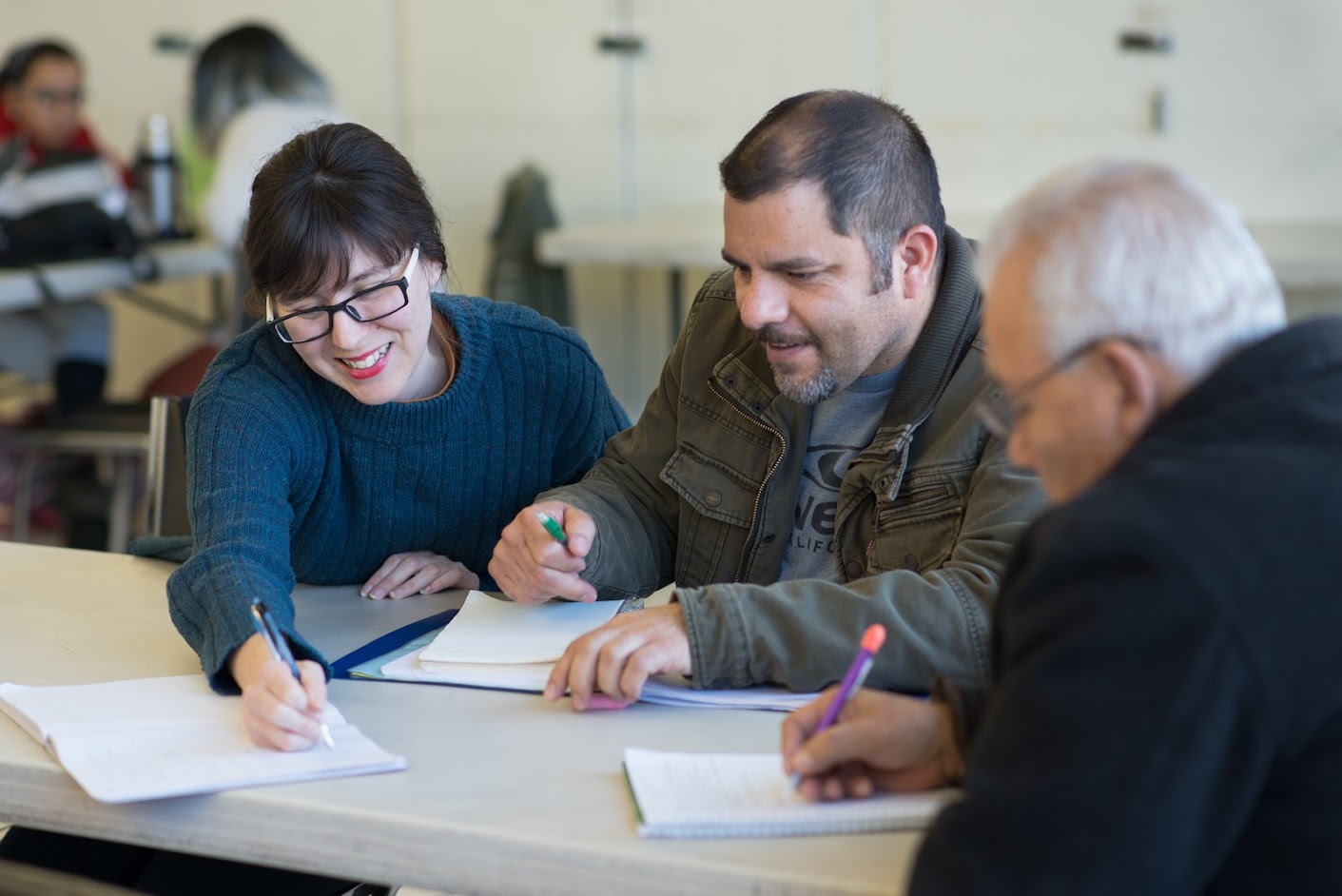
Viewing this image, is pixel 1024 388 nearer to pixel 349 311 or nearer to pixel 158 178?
pixel 349 311

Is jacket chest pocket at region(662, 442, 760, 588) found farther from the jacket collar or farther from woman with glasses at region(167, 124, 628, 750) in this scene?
the jacket collar

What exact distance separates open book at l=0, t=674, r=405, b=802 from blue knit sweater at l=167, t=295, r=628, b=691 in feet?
0.43

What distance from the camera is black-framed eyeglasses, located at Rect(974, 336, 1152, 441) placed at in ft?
2.91

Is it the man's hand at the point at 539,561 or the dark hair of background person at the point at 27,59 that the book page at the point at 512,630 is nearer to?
the man's hand at the point at 539,561

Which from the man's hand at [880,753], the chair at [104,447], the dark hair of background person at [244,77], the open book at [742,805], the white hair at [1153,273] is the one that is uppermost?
the dark hair of background person at [244,77]

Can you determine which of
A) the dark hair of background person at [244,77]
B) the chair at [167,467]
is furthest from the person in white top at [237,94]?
the chair at [167,467]

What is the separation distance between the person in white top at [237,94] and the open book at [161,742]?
2.57 meters

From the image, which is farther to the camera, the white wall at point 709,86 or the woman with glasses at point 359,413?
the white wall at point 709,86

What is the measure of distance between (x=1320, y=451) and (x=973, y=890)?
0.31m

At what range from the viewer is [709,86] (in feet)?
16.8

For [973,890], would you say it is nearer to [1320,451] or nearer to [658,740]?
[1320,451]

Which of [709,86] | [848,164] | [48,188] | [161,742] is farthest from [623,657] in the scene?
[709,86]

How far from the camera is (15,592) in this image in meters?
1.71

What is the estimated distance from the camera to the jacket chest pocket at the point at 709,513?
1.72 m
